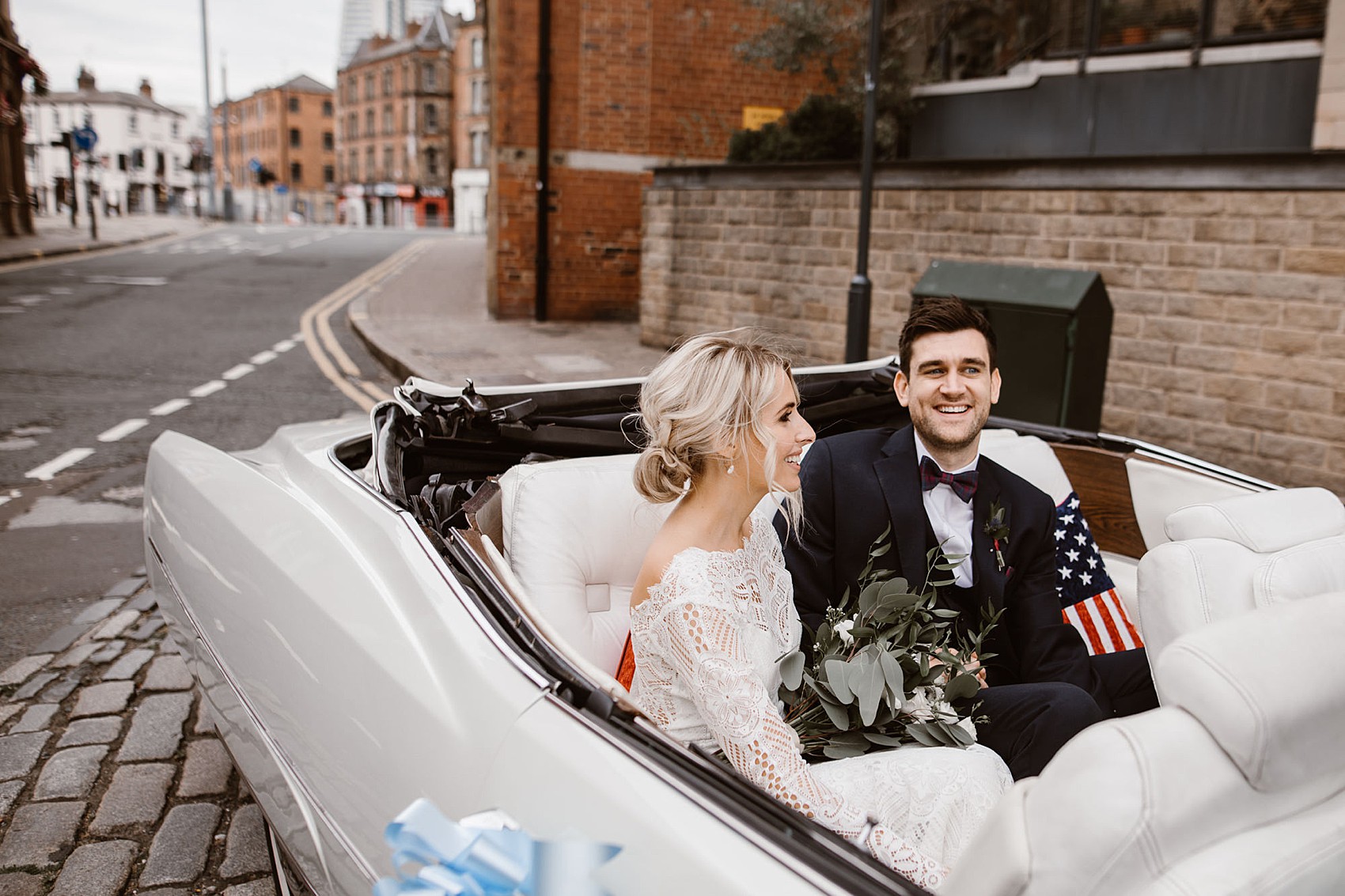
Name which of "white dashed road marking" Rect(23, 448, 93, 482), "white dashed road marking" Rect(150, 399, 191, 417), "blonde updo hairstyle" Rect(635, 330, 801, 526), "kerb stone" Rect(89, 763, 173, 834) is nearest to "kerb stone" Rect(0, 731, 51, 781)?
"kerb stone" Rect(89, 763, 173, 834)

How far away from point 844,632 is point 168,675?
8.91 ft

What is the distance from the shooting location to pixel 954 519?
287 cm

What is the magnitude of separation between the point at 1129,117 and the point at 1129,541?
330 inches

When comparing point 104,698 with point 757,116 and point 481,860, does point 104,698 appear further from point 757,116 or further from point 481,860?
point 757,116

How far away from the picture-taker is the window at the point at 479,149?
210 feet

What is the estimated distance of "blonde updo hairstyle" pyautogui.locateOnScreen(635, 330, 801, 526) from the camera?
2072mm

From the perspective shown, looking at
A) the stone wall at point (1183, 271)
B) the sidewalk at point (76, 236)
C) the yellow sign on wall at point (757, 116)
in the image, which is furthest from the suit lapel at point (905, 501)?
the sidewalk at point (76, 236)

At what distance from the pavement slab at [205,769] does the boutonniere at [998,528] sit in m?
2.28

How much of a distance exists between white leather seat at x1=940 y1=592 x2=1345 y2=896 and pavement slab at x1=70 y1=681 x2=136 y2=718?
3.19 meters

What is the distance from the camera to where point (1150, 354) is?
7.70m

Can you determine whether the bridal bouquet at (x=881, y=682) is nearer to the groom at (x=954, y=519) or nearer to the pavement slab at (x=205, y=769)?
the groom at (x=954, y=519)

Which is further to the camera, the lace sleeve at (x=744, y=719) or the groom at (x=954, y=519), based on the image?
the groom at (x=954, y=519)

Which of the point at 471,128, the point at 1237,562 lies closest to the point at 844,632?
the point at 1237,562

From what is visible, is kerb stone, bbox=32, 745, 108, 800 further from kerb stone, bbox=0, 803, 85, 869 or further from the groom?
the groom
